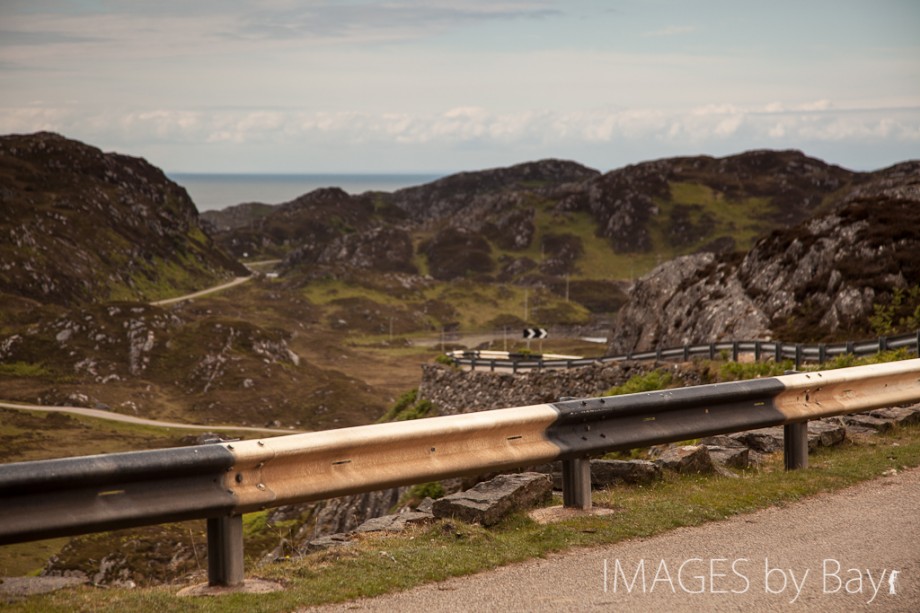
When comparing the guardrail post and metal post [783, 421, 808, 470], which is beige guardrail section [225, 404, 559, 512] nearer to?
the guardrail post

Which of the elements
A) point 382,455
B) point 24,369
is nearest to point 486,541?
point 382,455

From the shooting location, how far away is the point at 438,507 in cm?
989

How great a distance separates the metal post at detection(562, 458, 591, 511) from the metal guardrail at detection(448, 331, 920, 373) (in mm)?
21145

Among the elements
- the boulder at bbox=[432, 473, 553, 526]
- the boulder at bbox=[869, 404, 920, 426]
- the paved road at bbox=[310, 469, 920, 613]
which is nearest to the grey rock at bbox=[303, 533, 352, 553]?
the boulder at bbox=[432, 473, 553, 526]

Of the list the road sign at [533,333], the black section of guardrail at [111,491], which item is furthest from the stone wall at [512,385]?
the black section of guardrail at [111,491]

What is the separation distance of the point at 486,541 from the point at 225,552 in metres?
2.31

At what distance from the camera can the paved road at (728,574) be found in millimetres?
7457

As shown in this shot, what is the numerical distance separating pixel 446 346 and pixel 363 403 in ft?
171

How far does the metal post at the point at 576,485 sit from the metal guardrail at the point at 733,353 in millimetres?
21145

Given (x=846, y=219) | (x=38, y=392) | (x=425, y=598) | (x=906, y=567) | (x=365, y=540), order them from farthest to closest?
(x=38, y=392) → (x=846, y=219) → (x=365, y=540) → (x=906, y=567) → (x=425, y=598)

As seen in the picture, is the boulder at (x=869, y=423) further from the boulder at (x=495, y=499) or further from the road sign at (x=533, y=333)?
the road sign at (x=533, y=333)

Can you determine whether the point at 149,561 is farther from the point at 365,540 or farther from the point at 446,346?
the point at 446,346

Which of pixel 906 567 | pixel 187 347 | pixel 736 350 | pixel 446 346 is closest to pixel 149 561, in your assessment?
pixel 736 350

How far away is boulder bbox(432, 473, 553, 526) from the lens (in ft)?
31.9
